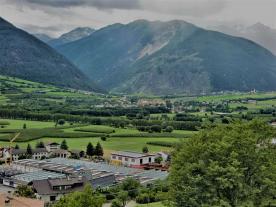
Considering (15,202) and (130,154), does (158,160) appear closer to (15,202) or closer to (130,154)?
(130,154)

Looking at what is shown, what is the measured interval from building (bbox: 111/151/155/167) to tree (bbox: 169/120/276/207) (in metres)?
51.5

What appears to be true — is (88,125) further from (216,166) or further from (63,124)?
(216,166)

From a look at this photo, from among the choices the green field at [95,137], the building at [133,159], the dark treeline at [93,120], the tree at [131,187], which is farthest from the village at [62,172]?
the dark treeline at [93,120]

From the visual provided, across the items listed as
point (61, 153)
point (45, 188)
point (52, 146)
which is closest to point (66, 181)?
point (45, 188)

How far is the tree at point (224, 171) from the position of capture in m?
25.4

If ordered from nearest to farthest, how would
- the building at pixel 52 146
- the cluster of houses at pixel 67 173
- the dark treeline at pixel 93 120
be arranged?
the cluster of houses at pixel 67 173
the building at pixel 52 146
the dark treeline at pixel 93 120

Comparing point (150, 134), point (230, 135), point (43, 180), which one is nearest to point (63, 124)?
point (150, 134)

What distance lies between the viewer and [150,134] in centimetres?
10162

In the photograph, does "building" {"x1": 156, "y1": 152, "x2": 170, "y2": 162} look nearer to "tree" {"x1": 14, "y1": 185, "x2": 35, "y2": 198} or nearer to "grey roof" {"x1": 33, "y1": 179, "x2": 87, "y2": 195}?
"grey roof" {"x1": 33, "y1": 179, "x2": 87, "y2": 195}

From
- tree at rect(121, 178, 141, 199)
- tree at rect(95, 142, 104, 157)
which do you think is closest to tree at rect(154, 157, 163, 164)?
tree at rect(95, 142, 104, 157)

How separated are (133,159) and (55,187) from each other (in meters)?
25.5

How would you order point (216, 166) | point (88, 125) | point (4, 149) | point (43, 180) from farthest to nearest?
point (88, 125) < point (4, 149) < point (43, 180) < point (216, 166)

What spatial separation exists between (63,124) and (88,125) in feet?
19.3

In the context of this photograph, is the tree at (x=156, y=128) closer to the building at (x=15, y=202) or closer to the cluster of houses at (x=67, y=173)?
the cluster of houses at (x=67, y=173)
